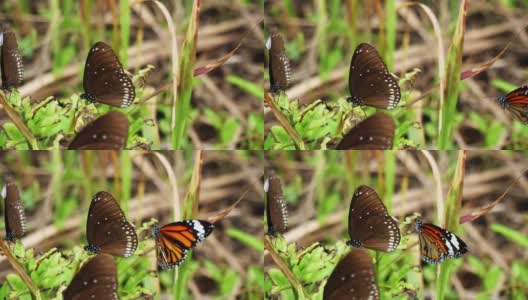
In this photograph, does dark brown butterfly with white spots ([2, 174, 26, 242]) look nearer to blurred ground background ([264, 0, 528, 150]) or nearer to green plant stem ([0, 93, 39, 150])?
green plant stem ([0, 93, 39, 150])

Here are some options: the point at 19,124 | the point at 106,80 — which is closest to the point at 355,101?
the point at 106,80

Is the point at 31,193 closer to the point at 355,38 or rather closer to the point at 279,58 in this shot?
the point at 279,58

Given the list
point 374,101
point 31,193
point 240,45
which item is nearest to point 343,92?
point 374,101

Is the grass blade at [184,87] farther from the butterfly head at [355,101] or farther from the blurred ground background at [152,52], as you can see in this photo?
the butterfly head at [355,101]

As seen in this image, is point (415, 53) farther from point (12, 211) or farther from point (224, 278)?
point (12, 211)

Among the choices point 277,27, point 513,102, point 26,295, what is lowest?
→ point 26,295
